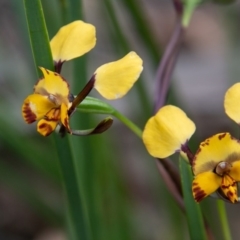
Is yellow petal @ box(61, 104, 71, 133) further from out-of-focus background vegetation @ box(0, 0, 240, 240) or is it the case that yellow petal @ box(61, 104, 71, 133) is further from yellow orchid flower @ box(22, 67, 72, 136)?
out-of-focus background vegetation @ box(0, 0, 240, 240)

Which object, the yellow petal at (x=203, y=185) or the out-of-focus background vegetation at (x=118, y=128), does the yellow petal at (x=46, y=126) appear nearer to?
the yellow petal at (x=203, y=185)

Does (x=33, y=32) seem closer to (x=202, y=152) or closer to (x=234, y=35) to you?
(x=202, y=152)

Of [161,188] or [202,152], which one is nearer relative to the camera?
[202,152]

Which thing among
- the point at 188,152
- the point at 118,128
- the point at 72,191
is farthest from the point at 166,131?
the point at 118,128

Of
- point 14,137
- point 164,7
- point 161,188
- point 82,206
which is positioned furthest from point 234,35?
point 164,7

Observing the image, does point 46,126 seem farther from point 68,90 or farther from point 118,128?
point 118,128

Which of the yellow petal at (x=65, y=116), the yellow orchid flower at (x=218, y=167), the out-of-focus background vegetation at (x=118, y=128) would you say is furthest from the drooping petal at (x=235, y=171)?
the out-of-focus background vegetation at (x=118, y=128)

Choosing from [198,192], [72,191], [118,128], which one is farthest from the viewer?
[118,128]
